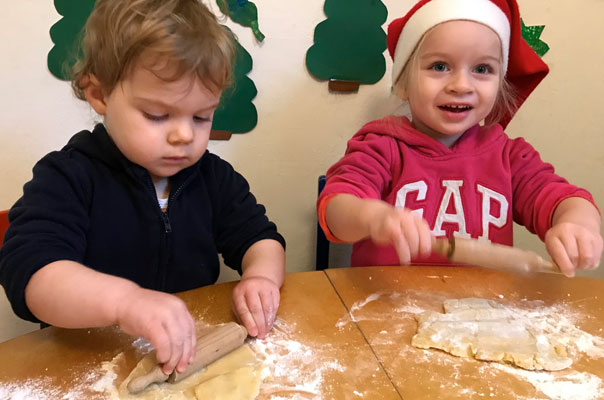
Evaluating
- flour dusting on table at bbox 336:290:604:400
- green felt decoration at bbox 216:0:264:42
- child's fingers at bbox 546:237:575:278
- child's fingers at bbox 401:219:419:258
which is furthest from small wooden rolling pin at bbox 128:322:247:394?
green felt decoration at bbox 216:0:264:42

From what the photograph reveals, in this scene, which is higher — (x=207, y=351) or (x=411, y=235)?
Answer: (x=411, y=235)

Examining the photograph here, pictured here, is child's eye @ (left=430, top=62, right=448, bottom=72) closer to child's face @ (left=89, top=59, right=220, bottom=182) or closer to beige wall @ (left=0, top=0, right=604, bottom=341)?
beige wall @ (left=0, top=0, right=604, bottom=341)

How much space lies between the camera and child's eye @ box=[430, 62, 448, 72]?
3.41 ft

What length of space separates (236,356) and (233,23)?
906 mm

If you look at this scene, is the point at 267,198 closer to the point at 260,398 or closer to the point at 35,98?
the point at 35,98

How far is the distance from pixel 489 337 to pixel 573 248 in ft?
0.74

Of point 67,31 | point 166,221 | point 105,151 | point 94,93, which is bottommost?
point 166,221

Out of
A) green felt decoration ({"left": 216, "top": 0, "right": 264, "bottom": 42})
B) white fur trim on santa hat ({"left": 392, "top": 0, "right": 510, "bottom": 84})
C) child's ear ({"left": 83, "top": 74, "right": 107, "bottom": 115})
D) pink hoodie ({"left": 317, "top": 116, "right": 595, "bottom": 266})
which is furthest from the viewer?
green felt decoration ({"left": 216, "top": 0, "right": 264, "bottom": 42})

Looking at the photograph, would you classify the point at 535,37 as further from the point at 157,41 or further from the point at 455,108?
the point at 157,41

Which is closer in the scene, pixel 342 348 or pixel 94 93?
pixel 342 348

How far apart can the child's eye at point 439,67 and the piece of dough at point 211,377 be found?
28.9 inches

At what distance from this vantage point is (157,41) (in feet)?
2.32

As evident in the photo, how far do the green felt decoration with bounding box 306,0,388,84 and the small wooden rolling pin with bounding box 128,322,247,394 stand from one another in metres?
0.89

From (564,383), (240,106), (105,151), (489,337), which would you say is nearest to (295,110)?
(240,106)
